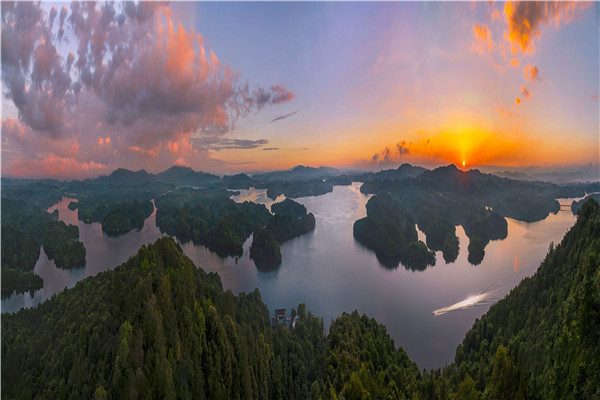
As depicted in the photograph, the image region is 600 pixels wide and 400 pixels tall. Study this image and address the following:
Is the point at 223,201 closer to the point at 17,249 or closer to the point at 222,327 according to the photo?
the point at 17,249

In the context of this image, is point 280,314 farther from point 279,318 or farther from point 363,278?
point 363,278

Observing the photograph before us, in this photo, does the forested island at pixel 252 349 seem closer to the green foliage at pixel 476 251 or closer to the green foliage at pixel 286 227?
the green foliage at pixel 476 251

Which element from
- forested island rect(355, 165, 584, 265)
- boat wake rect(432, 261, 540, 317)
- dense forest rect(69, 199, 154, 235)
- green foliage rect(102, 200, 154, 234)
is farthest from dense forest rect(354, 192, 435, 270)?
dense forest rect(69, 199, 154, 235)

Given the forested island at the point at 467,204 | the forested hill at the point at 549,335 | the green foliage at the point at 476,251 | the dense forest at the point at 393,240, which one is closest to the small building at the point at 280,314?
the forested hill at the point at 549,335

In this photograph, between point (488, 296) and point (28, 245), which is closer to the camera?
point (488, 296)

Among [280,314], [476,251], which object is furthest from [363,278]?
[476,251]

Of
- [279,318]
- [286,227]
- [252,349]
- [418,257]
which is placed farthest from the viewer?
[286,227]

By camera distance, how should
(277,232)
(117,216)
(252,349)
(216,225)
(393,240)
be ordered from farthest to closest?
(117,216)
(277,232)
(216,225)
(393,240)
(252,349)

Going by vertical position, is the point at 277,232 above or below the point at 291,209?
below

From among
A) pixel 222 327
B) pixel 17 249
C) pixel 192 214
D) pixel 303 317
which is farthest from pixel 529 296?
pixel 192 214
